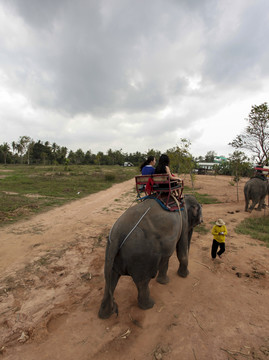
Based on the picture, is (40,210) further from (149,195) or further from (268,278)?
(268,278)

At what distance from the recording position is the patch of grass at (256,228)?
726cm

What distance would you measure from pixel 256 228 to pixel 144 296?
692cm

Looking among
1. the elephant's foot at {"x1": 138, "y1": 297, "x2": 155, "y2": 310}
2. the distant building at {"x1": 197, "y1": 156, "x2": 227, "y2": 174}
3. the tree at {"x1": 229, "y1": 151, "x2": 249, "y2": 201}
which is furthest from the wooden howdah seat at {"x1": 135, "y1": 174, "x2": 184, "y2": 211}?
the distant building at {"x1": 197, "y1": 156, "x2": 227, "y2": 174}

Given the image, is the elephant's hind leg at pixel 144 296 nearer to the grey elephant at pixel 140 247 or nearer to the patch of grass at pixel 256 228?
the grey elephant at pixel 140 247

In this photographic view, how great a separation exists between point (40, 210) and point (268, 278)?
34.7ft

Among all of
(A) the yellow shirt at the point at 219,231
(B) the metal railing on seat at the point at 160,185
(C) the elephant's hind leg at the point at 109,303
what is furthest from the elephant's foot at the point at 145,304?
(A) the yellow shirt at the point at 219,231

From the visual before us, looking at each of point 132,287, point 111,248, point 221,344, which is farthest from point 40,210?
point 221,344

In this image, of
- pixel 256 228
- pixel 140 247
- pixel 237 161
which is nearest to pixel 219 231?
pixel 140 247

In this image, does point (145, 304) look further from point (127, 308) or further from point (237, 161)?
point (237, 161)

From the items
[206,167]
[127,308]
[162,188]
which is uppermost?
[206,167]

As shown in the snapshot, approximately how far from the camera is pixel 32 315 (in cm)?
357

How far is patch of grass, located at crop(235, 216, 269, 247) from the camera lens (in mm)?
7262

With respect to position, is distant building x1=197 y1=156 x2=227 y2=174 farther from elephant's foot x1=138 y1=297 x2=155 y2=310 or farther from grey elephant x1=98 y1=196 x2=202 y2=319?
elephant's foot x1=138 y1=297 x2=155 y2=310

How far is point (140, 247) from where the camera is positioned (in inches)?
127
